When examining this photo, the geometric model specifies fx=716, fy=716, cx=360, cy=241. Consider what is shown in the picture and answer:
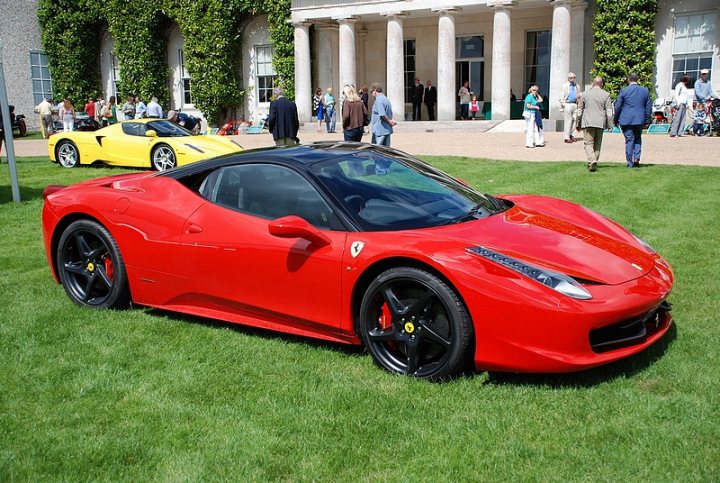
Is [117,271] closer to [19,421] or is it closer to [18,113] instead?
[19,421]

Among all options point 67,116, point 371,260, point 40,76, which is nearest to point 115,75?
point 40,76

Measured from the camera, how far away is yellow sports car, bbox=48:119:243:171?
1467 centimetres

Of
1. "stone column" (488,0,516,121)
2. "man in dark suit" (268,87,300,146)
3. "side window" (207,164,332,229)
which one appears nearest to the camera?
"side window" (207,164,332,229)

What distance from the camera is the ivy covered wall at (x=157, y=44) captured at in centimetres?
3085

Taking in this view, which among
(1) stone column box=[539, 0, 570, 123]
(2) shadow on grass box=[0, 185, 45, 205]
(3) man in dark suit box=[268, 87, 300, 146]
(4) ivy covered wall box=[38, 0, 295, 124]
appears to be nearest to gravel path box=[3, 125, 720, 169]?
(1) stone column box=[539, 0, 570, 123]

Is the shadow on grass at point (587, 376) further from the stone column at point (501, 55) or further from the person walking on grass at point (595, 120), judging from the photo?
the stone column at point (501, 55)

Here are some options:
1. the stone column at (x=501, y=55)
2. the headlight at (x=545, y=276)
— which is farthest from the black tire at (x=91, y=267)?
the stone column at (x=501, y=55)

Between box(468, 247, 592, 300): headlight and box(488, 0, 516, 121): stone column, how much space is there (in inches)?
887

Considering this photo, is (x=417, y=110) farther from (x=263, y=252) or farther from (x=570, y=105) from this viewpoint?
(x=263, y=252)

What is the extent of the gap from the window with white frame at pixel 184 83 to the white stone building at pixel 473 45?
755cm

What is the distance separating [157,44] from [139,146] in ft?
68.0

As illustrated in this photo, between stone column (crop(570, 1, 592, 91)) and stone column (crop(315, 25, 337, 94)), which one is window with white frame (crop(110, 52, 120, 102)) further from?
stone column (crop(570, 1, 592, 91))

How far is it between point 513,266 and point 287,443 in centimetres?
150

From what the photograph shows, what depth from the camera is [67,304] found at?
222 inches
